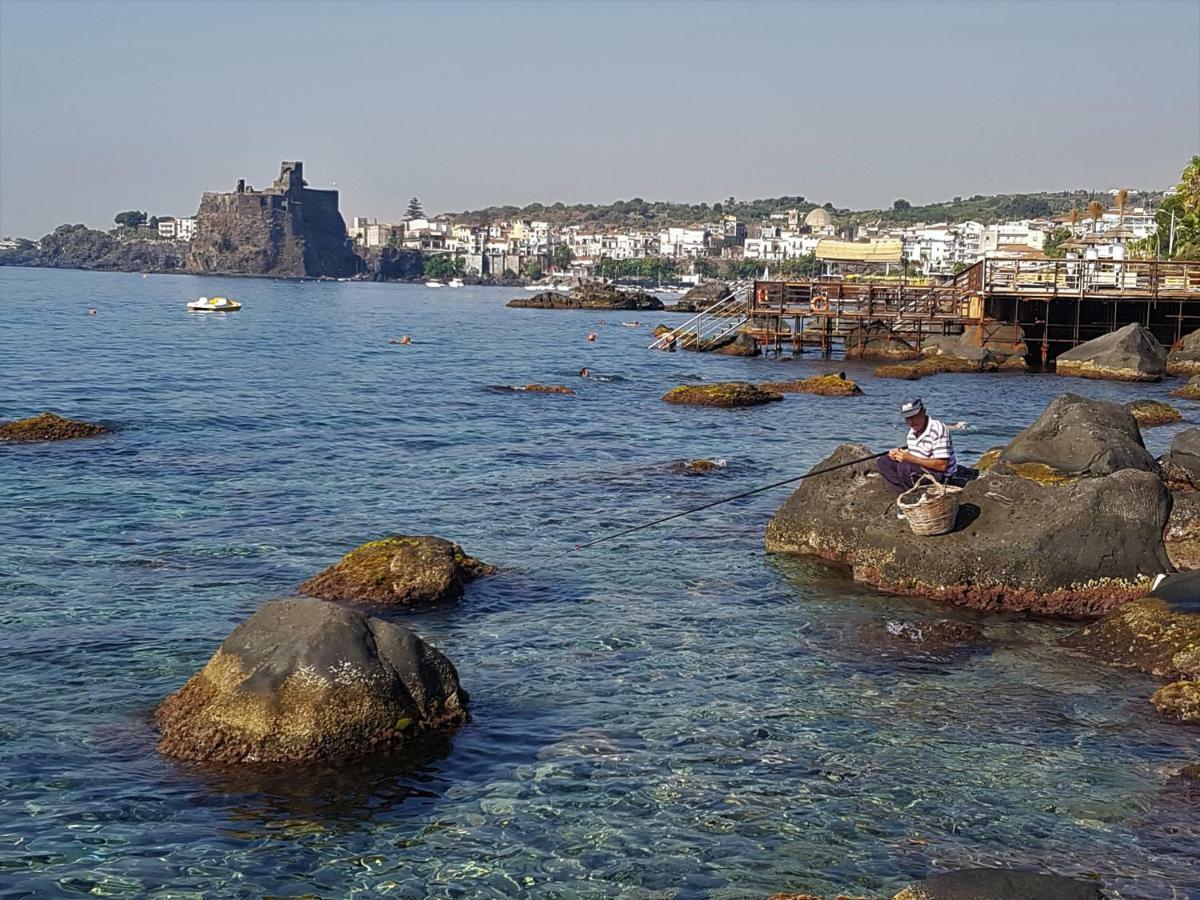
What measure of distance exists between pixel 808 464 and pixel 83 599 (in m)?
14.3

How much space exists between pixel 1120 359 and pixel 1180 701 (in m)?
35.1

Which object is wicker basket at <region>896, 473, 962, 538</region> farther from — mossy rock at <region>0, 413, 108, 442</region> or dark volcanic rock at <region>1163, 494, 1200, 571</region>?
mossy rock at <region>0, 413, 108, 442</region>

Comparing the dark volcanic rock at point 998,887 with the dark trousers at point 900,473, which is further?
the dark trousers at point 900,473

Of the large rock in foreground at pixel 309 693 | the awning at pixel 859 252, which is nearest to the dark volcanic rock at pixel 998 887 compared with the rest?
the large rock in foreground at pixel 309 693

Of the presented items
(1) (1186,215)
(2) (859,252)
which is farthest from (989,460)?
(1) (1186,215)

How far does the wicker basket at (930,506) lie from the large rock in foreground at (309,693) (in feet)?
20.5

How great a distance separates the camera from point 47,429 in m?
27.0

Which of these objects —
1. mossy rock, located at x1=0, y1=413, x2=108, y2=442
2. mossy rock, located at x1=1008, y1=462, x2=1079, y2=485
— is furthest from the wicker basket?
mossy rock, located at x1=0, y1=413, x2=108, y2=442

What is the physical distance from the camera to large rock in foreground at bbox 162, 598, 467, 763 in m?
9.87

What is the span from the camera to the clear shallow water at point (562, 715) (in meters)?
8.52

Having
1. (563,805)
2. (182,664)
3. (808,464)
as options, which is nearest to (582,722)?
(563,805)

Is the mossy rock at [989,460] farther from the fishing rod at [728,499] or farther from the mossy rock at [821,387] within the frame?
the mossy rock at [821,387]

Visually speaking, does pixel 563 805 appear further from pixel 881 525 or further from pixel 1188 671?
pixel 881 525

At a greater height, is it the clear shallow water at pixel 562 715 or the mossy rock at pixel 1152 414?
the mossy rock at pixel 1152 414
